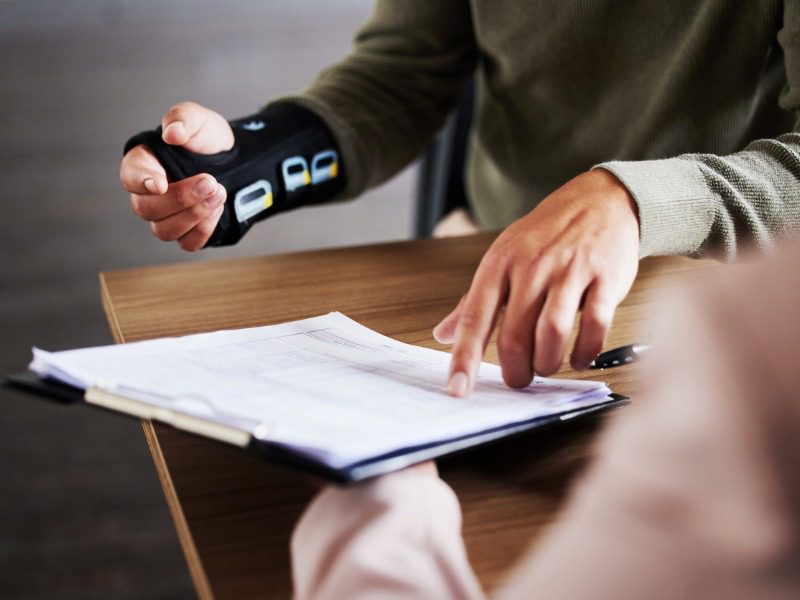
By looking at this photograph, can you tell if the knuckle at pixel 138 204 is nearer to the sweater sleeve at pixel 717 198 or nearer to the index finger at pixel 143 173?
the index finger at pixel 143 173

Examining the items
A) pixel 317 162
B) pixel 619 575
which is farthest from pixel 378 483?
pixel 317 162

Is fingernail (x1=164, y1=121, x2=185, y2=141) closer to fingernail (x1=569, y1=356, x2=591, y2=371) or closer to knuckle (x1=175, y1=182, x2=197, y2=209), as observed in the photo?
knuckle (x1=175, y1=182, x2=197, y2=209)

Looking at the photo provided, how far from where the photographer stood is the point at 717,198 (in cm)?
68

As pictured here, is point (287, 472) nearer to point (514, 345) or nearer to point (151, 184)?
point (514, 345)

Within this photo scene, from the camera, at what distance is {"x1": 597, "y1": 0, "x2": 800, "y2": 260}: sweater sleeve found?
62 centimetres

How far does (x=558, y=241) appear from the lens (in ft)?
1.77

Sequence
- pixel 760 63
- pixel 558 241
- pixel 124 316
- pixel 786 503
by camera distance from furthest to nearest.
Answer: pixel 760 63
pixel 124 316
pixel 558 241
pixel 786 503

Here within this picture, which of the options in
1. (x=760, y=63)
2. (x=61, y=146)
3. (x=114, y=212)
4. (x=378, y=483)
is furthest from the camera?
(x=61, y=146)

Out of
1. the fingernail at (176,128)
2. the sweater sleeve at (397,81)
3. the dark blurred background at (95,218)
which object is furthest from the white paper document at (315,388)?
the dark blurred background at (95,218)

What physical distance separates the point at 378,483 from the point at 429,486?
3 centimetres

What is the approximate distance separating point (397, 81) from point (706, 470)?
0.88 m

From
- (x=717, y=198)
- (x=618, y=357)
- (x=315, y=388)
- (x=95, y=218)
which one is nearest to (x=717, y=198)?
(x=717, y=198)

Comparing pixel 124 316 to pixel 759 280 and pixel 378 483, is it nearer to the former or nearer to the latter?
pixel 378 483

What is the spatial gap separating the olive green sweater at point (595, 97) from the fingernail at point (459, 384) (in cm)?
23
